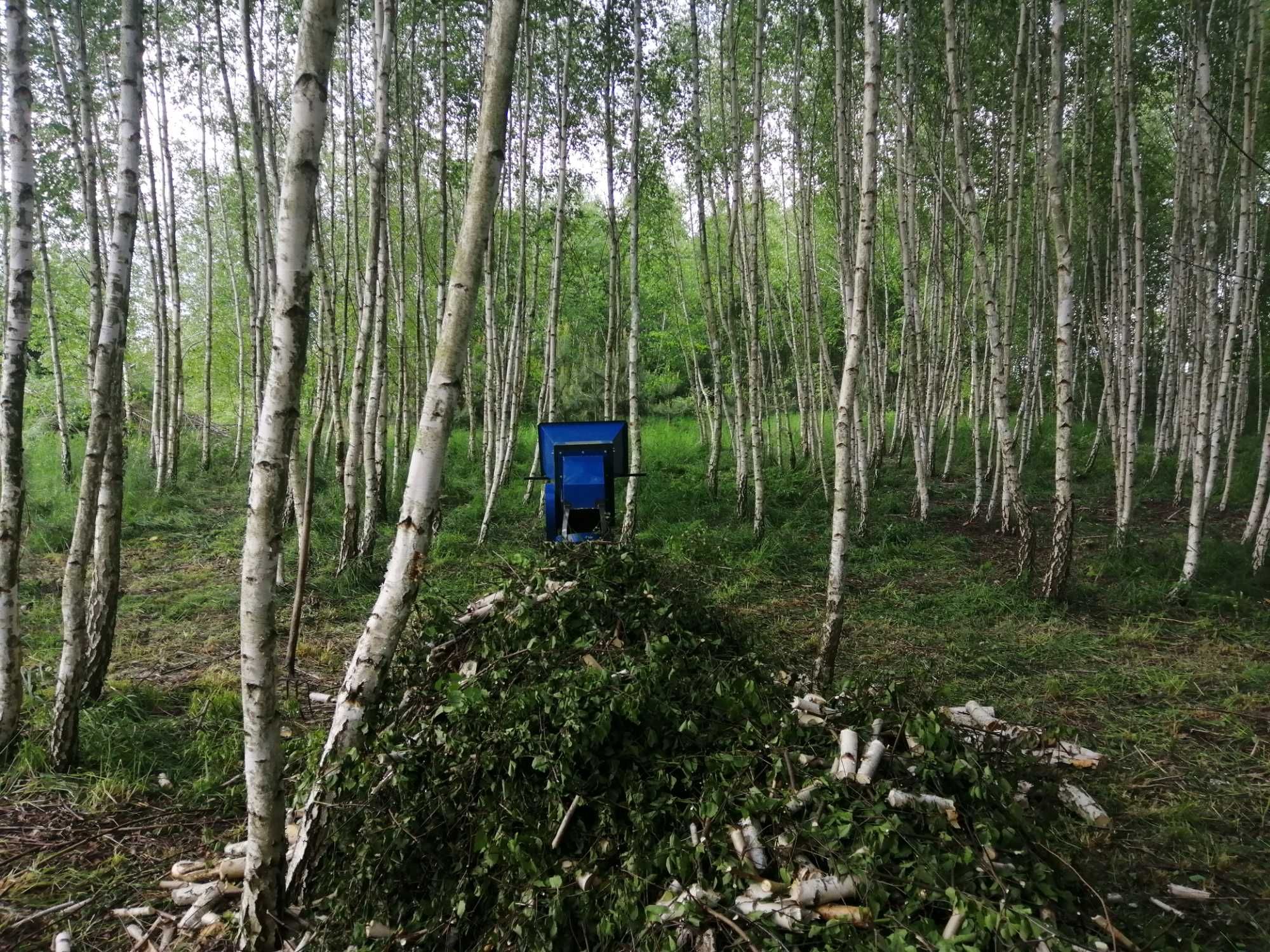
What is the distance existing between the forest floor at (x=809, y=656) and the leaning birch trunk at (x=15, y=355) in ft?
1.34

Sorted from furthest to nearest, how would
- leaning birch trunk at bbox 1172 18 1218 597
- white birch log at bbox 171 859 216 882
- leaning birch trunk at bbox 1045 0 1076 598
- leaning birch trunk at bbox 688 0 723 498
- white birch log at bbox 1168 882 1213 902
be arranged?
1. leaning birch trunk at bbox 688 0 723 498
2. leaning birch trunk at bbox 1172 18 1218 597
3. leaning birch trunk at bbox 1045 0 1076 598
4. white birch log at bbox 171 859 216 882
5. white birch log at bbox 1168 882 1213 902

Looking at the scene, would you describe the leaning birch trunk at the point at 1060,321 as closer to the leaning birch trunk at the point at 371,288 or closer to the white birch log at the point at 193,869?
the leaning birch trunk at the point at 371,288

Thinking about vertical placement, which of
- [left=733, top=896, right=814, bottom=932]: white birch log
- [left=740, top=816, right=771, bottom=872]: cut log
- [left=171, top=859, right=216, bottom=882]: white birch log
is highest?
[left=740, top=816, right=771, bottom=872]: cut log

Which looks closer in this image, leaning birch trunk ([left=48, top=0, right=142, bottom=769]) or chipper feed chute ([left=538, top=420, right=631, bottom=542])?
leaning birch trunk ([left=48, top=0, right=142, bottom=769])

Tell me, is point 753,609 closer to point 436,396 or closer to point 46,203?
point 436,396

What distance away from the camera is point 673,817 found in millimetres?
2332

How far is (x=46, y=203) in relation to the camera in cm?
891


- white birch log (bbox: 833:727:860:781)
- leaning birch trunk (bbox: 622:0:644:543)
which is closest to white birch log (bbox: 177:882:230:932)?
white birch log (bbox: 833:727:860:781)

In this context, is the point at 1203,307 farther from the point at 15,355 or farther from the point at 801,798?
the point at 15,355

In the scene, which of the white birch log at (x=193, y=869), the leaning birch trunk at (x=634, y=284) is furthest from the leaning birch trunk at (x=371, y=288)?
the white birch log at (x=193, y=869)

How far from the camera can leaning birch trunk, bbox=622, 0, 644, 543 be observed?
7305 millimetres

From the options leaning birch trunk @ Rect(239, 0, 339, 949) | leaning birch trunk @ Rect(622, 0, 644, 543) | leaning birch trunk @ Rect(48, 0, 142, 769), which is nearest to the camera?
leaning birch trunk @ Rect(239, 0, 339, 949)

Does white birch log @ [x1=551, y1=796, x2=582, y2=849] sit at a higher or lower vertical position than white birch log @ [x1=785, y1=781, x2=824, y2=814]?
lower

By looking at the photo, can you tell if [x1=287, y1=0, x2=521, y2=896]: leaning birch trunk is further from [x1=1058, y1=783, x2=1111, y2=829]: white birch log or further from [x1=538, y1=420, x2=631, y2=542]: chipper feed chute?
[x1=1058, y1=783, x2=1111, y2=829]: white birch log
